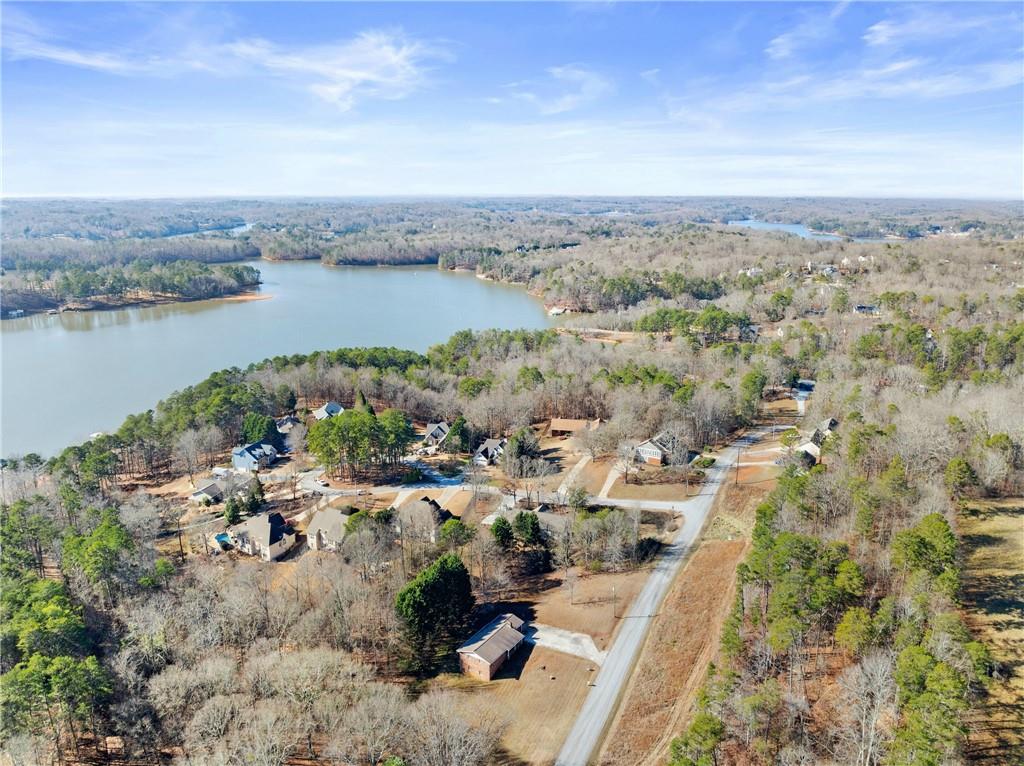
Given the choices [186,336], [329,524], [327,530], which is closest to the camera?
[327,530]

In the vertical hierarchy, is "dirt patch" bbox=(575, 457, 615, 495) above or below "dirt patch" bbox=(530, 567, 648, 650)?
above

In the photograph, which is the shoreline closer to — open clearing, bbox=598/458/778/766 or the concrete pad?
open clearing, bbox=598/458/778/766

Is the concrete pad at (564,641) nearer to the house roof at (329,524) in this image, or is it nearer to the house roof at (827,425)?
the house roof at (329,524)

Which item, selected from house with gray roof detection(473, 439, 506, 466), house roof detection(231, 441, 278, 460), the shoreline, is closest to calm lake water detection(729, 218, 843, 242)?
the shoreline

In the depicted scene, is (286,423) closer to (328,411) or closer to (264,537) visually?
(328,411)

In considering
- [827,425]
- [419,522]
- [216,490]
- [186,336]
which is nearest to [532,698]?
[419,522]

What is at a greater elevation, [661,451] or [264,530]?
[661,451]

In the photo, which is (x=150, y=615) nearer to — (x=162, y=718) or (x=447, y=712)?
(x=162, y=718)
